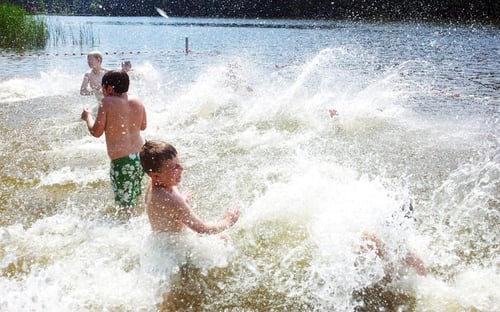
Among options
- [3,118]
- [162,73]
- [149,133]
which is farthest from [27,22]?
[149,133]

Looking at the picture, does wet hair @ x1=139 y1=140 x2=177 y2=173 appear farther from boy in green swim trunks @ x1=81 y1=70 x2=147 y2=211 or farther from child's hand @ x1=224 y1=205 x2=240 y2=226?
boy in green swim trunks @ x1=81 y1=70 x2=147 y2=211

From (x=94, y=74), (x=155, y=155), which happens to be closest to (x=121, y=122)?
(x=155, y=155)

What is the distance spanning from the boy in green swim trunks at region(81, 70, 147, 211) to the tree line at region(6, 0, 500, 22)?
1051 inches

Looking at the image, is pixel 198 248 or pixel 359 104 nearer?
pixel 198 248

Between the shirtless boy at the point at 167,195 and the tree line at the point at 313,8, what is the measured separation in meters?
28.2

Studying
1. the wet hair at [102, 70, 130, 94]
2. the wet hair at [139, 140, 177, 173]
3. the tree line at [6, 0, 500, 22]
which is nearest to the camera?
the wet hair at [139, 140, 177, 173]

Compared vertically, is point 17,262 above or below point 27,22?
below

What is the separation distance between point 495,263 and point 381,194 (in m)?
1.29

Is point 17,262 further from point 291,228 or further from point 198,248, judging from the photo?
point 291,228

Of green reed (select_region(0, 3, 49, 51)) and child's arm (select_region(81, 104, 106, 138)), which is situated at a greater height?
green reed (select_region(0, 3, 49, 51))

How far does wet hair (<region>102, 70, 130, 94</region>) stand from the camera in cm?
450

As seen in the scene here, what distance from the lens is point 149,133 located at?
9164 millimetres

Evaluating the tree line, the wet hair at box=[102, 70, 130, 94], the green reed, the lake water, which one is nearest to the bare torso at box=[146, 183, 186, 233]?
the lake water

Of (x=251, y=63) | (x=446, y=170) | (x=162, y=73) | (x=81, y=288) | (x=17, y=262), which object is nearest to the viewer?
(x=81, y=288)
